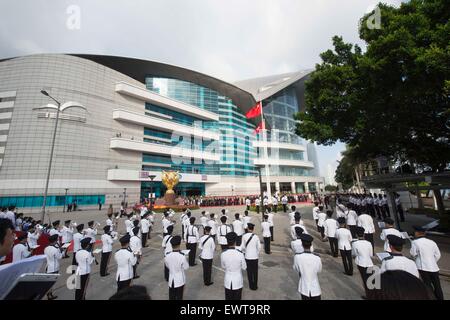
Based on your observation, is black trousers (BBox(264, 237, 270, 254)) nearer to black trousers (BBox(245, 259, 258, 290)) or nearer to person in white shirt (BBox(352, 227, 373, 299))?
black trousers (BBox(245, 259, 258, 290))

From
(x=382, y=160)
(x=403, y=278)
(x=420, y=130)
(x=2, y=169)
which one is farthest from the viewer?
(x=2, y=169)

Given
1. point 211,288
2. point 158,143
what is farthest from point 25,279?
point 158,143

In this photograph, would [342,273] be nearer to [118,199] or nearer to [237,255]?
[237,255]

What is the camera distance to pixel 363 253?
5.33 meters

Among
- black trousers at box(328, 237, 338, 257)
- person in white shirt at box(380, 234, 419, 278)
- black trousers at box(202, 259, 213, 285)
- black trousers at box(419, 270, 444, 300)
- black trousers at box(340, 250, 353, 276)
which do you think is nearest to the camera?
person in white shirt at box(380, 234, 419, 278)

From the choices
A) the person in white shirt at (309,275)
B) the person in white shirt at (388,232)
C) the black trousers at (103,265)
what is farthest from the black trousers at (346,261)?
the black trousers at (103,265)

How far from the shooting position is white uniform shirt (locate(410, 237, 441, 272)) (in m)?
4.68

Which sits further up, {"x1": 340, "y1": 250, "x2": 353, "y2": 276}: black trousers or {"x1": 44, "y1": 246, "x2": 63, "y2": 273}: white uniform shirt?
{"x1": 44, "y1": 246, "x2": 63, "y2": 273}: white uniform shirt

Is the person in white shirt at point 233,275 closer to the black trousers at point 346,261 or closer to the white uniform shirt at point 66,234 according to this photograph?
the black trousers at point 346,261

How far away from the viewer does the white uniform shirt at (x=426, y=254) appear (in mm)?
4676

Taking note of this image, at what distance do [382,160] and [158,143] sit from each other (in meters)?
40.2

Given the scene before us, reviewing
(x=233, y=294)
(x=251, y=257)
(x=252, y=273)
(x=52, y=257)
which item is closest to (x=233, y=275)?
(x=233, y=294)

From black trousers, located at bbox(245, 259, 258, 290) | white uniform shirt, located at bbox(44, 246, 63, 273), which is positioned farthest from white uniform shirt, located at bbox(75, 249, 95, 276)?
black trousers, located at bbox(245, 259, 258, 290)

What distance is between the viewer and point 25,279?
6.92ft
